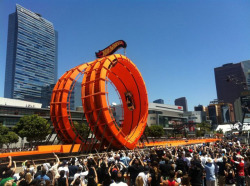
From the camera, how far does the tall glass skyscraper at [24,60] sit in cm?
17388

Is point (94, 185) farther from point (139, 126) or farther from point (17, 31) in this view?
point (17, 31)

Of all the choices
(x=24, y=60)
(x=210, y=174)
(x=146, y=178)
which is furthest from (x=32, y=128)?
(x=24, y=60)

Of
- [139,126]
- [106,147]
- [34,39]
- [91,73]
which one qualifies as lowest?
[106,147]

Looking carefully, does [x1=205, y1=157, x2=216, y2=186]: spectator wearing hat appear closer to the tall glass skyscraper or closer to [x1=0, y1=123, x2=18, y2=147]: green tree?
[x1=0, y1=123, x2=18, y2=147]: green tree

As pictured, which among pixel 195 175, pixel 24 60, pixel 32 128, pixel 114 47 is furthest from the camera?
pixel 24 60

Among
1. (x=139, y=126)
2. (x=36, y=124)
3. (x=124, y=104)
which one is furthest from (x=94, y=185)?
(x=36, y=124)

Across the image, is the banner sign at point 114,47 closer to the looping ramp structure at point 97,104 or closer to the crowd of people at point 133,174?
the looping ramp structure at point 97,104

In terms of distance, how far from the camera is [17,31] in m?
180

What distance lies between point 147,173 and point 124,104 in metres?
→ 25.1

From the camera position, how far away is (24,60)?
179 meters

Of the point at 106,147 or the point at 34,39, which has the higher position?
the point at 34,39

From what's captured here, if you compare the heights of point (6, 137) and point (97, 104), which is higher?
point (97, 104)

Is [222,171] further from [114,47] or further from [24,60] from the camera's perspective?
[24,60]

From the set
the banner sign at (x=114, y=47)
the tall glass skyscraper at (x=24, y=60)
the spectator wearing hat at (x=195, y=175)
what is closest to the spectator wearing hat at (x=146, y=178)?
the spectator wearing hat at (x=195, y=175)
